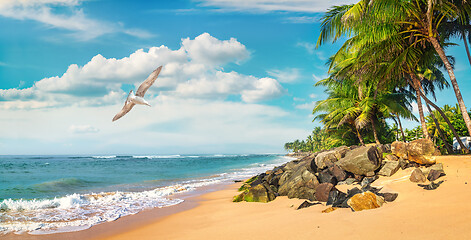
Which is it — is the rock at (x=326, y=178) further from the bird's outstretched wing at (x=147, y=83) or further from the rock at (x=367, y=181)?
the bird's outstretched wing at (x=147, y=83)

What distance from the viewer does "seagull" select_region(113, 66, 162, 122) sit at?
7.53m

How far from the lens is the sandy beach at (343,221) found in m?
4.43

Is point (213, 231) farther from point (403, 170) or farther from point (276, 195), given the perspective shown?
point (403, 170)

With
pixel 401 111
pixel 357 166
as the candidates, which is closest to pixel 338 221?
pixel 357 166

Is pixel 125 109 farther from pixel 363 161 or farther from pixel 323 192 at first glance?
pixel 363 161

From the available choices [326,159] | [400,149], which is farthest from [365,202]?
[326,159]

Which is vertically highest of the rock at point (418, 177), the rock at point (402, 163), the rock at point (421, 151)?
the rock at point (421, 151)

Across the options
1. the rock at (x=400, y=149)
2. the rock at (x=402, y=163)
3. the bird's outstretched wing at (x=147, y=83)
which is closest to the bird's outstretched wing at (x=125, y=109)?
the bird's outstretched wing at (x=147, y=83)

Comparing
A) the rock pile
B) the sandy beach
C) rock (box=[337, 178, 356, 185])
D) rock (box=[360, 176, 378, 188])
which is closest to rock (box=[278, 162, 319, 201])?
the rock pile

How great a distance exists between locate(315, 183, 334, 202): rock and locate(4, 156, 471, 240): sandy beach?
0.56 metres

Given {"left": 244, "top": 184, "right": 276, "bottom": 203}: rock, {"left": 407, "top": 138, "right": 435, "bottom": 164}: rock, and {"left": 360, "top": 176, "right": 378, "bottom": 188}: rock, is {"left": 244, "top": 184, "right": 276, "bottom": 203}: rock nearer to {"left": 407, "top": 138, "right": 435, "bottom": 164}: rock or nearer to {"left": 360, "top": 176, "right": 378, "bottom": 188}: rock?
{"left": 360, "top": 176, "right": 378, "bottom": 188}: rock

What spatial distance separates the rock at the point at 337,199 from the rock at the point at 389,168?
8.50 ft

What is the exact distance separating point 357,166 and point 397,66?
5.49 meters

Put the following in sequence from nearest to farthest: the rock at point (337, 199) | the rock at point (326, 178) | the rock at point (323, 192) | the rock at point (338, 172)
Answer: the rock at point (337, 199) → the rock at point (323, 192) → the rock at point (326, 178) → the rock at point (338, 172)
